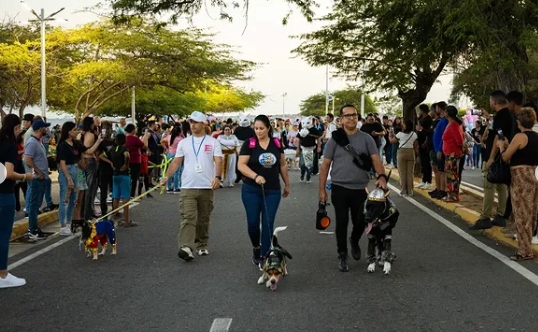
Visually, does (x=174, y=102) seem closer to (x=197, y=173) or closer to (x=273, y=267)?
(x=197, y=173)

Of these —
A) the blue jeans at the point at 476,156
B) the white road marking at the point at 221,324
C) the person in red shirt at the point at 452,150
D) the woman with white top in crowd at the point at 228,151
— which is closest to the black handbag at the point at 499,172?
the person in red shirt at the point at 452,150

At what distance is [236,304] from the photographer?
22.0 feet

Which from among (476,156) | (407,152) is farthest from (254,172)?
(476,156)

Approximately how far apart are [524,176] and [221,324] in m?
4.57

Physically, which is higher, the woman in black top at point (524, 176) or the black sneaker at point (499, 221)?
the woman in black top at point (524, 176)

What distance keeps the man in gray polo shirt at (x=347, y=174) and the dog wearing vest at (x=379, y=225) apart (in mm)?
186

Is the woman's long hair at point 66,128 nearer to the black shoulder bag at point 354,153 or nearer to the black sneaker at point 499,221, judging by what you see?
the black shoulder bag at point 354,153

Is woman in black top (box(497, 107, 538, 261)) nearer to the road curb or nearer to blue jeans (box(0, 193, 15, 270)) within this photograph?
blue jeans (box(0, 193, 15, 270))

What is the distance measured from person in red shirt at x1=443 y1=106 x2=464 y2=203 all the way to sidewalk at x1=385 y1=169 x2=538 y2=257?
29 cm

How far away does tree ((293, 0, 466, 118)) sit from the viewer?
14852mm

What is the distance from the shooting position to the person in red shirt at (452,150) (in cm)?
1398

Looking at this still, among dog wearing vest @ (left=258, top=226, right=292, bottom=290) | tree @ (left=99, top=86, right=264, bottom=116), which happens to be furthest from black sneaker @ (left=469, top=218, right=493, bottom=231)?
tree @ (left=99, top=86, right=264, bottom=116)

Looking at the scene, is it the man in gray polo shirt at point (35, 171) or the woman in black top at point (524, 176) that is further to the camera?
the man in gray polo shirt at point (35, 171)

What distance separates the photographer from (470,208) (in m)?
13.5
